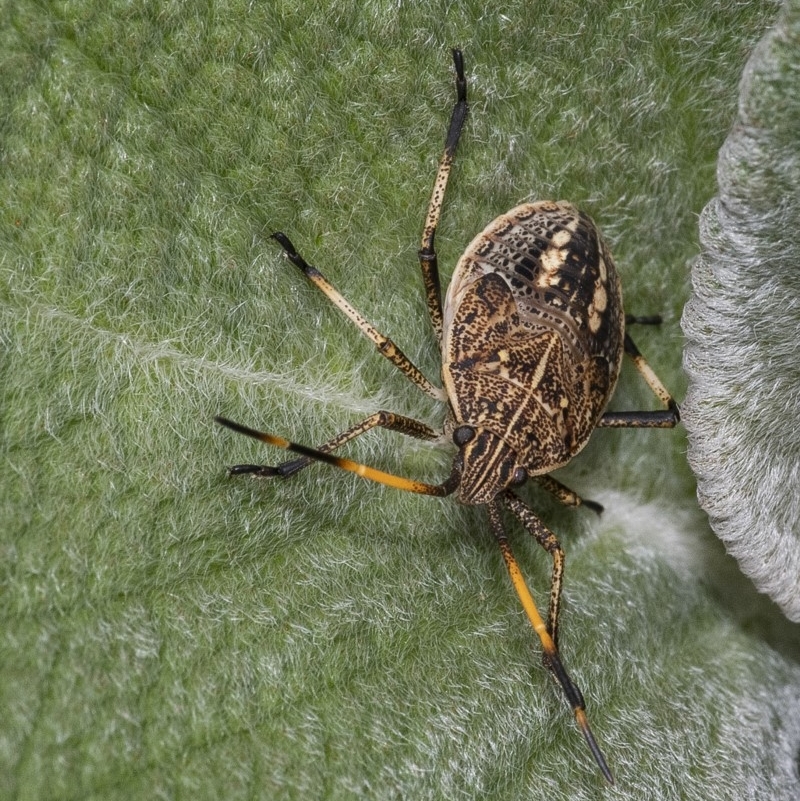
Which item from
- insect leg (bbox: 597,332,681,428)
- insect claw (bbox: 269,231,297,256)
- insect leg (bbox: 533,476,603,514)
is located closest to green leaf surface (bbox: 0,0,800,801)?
insect claw (bbox: 269,231,297,256)

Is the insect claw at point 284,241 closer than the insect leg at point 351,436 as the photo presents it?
No

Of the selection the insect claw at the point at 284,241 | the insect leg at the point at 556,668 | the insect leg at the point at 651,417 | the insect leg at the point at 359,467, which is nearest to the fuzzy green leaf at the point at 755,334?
the insect leg at the point at 651,417

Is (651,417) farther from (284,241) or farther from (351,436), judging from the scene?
(284,241)

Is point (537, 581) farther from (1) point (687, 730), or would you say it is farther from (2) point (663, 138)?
(2) point (663, 138)

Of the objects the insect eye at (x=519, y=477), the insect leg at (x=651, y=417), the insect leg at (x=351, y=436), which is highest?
the insect leg at (x=351, y=436)

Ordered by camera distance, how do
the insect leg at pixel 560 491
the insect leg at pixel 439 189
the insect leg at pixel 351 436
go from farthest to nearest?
the insect leg at pixel 560 491
the insect leg at pixel 439 189
the insect leg at pixel 351 436

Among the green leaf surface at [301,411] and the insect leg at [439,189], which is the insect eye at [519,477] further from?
the insect leg at [439,189]
